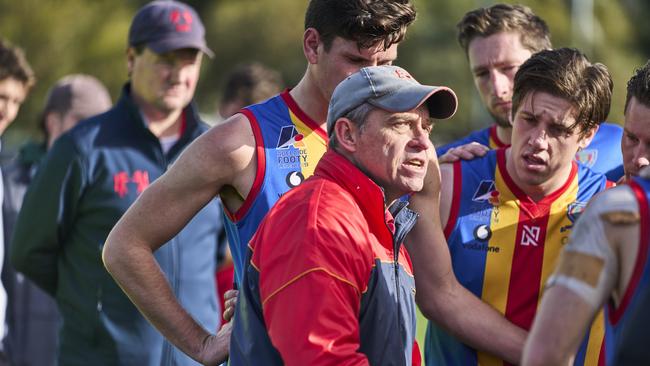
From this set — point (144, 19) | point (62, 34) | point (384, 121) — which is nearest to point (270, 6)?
point (62, 34)

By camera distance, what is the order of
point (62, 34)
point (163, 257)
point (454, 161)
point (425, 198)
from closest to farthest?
point (425, 198) < point (454, 161) < point (163, 257) < point (62, 34)

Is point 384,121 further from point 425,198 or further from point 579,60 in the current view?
point 579,60

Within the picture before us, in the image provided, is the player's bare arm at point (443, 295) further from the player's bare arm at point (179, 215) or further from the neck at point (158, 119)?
the neck at point (158, 119)

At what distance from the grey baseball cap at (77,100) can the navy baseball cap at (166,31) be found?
160cm

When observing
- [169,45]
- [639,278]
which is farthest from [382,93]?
[169,45]

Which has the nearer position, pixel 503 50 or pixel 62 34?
pixel 503 50

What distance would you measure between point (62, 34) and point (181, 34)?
33.0 metres

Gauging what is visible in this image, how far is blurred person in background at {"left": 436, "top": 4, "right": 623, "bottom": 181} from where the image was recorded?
5348 millimetres

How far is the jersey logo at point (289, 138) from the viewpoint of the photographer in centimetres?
429

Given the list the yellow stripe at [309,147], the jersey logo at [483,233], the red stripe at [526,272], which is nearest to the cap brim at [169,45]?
the yellow stripe at [309,147]

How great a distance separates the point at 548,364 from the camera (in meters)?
3.00

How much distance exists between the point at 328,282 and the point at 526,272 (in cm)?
134

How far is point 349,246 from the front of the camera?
134 inches

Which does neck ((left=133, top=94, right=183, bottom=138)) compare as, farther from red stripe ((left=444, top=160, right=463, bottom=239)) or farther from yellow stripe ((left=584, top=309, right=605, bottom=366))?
yellow stripe ((left=584, top=309, right=605, bottom=366))
